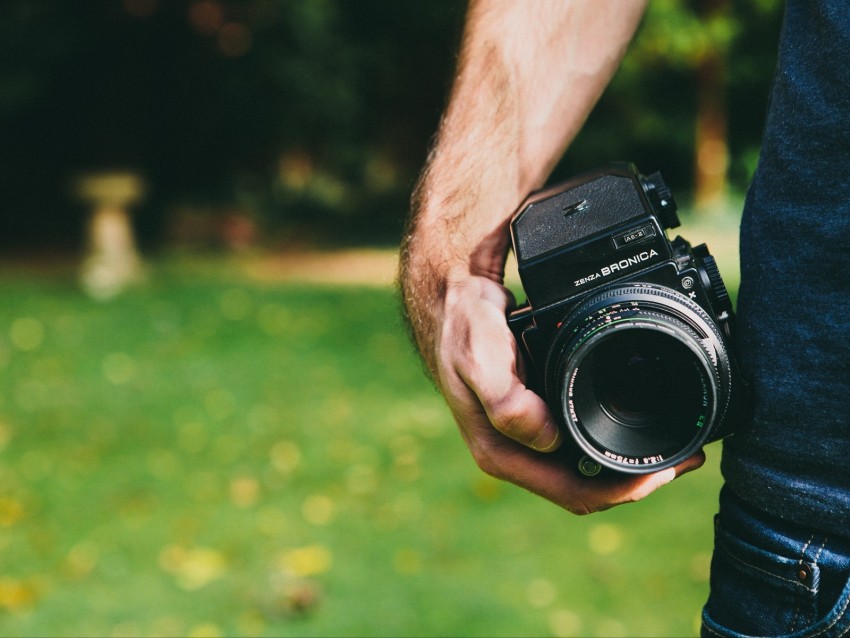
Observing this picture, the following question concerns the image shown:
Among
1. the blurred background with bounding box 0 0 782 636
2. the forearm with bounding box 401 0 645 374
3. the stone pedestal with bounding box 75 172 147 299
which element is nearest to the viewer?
the forearm with bounding box 401 0 645 374

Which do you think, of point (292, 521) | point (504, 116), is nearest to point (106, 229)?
point (292, 521)

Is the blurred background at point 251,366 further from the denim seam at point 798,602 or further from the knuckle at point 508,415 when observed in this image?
the denim seam at point 798,602

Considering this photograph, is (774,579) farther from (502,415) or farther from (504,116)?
(504,116)

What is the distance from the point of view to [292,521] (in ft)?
12.3

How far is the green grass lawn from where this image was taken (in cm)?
304

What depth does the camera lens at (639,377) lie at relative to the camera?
121 cm

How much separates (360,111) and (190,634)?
1468 centimetres

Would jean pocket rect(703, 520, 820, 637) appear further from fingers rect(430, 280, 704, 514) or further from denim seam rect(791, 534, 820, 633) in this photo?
fingers rect(430, 280, 704, 514)

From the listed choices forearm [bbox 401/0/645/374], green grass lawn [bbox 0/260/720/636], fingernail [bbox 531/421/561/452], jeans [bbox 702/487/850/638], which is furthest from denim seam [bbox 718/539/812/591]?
green grass lawn [bbox 0/260/720/636]

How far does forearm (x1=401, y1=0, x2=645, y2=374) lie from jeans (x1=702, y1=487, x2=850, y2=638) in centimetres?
48

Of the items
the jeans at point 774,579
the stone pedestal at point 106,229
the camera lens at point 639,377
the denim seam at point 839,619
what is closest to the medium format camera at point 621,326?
the camera lens at point 639,377

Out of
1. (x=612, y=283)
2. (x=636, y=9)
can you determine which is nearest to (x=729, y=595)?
(x=612, y=283)

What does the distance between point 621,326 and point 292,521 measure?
276 cm

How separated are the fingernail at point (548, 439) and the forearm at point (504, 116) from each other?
0.23 m
